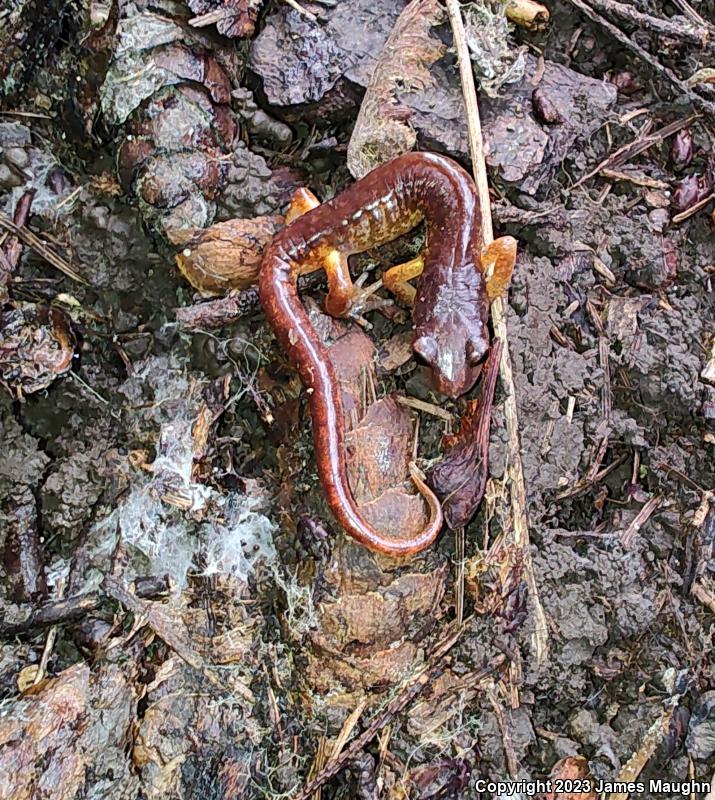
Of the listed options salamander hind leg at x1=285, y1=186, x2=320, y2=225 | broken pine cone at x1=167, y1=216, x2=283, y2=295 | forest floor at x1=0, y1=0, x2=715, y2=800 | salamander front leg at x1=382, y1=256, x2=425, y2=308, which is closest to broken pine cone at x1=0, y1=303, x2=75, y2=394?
forest floor at x1=0, y1=0, x2=715, y2=800

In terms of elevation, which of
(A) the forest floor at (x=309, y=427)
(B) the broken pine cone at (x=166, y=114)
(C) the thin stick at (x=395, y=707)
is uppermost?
(B) the broken pine cone at (x=166, y=114)

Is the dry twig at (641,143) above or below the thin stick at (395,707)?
above

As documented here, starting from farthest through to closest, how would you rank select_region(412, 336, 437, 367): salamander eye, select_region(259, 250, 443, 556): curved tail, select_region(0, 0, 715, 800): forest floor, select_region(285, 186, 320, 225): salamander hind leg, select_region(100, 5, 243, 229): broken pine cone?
select_region(285, 186, 320, 225): salamander hind leg
select_region(100, 5, 243, 229): broken pine cone
select_region(412, 336, 437, 367): salamander eye
select_region(0, 0, 715, 800): forest floor
select_region(259, 250, 443, 556): curved tail

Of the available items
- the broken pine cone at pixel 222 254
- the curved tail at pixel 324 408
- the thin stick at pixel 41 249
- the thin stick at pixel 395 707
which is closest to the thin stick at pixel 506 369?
the thin stick at pixel 395 707

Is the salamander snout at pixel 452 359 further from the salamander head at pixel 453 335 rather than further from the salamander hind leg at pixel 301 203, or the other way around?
the salamander hind leg at pixel 301 203

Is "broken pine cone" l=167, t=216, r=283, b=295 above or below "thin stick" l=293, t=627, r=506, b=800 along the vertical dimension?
above

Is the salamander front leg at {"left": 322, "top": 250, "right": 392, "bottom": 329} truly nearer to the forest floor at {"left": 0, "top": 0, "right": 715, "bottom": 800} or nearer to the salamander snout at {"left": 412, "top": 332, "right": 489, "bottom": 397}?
the forest floor at {"left": 0, "top": 0, "right": 715, "bottom": 800}

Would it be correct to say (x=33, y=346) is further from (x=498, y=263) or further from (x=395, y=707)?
(x=395, y=707)

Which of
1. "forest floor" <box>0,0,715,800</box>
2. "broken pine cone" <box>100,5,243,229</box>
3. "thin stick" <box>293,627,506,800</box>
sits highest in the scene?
"broken pine cone" <box>100,5,243,229</box>
